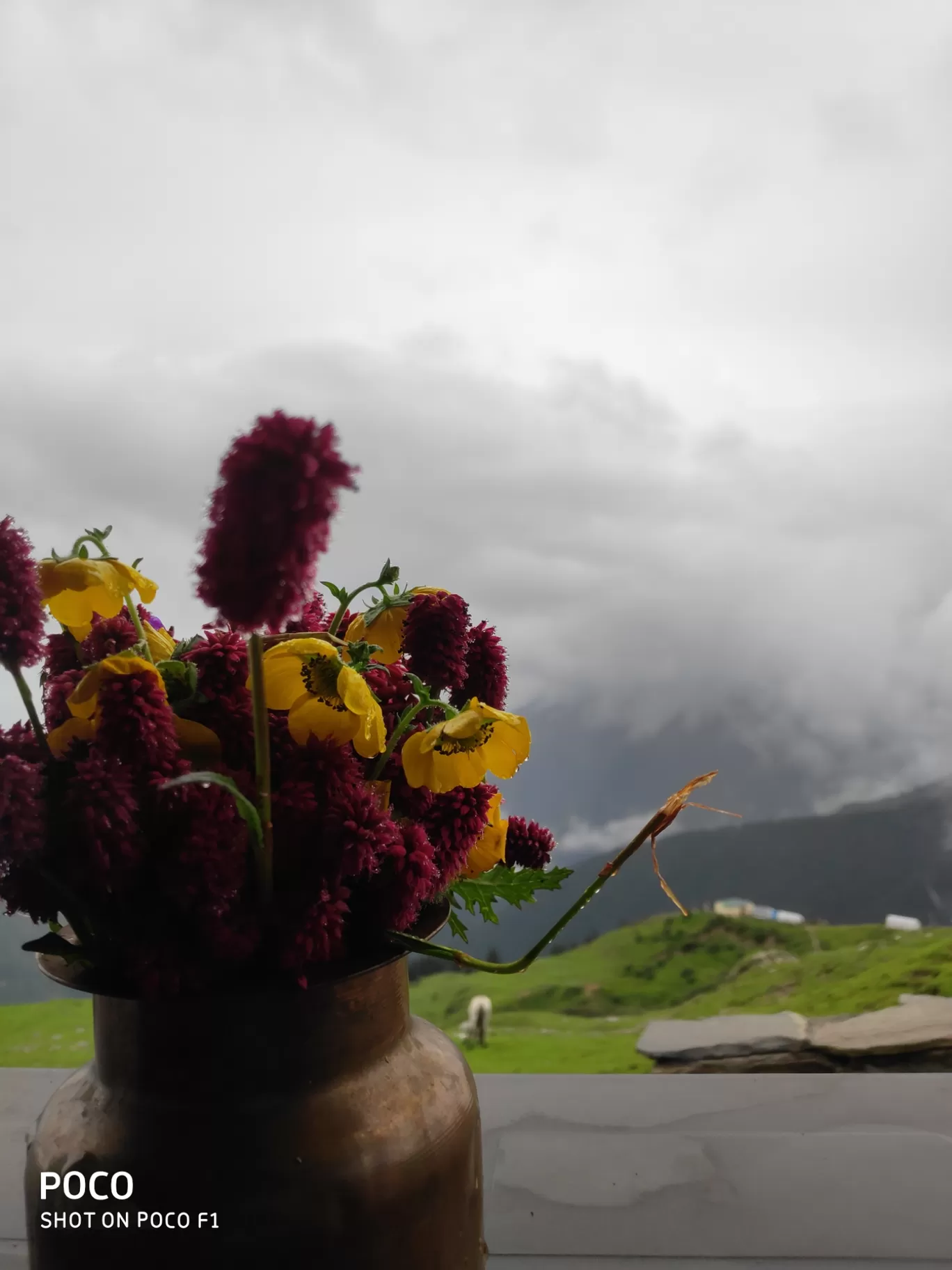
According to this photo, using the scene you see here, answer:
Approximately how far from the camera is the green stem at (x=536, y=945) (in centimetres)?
43

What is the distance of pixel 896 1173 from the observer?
30.9 inches

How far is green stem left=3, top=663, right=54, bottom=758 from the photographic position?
40cm

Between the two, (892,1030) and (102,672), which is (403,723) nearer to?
(102,672)

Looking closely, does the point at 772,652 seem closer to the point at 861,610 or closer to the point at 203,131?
the point at 861,610

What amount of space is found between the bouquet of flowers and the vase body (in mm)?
34

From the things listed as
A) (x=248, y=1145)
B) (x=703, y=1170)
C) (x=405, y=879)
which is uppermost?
(x=405, y=879)

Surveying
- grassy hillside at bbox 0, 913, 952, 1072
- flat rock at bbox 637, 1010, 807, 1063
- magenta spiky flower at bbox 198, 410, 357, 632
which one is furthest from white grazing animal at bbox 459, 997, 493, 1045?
magenta spiky flower at bbox 198, 410, 357, 632

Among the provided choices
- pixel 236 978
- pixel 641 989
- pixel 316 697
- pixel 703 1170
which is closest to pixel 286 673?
pixel 316 697

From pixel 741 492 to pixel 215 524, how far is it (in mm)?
961

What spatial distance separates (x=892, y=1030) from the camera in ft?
3.53

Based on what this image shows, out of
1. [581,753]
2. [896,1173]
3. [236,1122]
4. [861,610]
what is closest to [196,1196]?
[236,1122]

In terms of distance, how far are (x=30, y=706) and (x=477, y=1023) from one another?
929mm

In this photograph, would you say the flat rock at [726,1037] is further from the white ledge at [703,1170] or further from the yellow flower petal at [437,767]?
the yellow flower petal at [437,767]

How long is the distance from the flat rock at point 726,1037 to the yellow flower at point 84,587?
2.97ft
